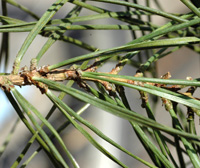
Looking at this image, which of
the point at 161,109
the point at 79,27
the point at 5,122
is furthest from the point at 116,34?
the point at 79,27

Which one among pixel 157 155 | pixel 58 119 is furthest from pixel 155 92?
pixel 58 119

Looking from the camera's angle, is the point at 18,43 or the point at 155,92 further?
the point at 18,43

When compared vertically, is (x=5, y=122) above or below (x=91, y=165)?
above

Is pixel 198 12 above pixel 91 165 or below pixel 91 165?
above

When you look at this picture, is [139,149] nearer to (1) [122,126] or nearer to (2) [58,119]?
(1) [122,126]

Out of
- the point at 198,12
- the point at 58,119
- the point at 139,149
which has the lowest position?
the point at 139,149

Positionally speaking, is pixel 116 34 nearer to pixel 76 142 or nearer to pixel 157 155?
pixel 76 142
